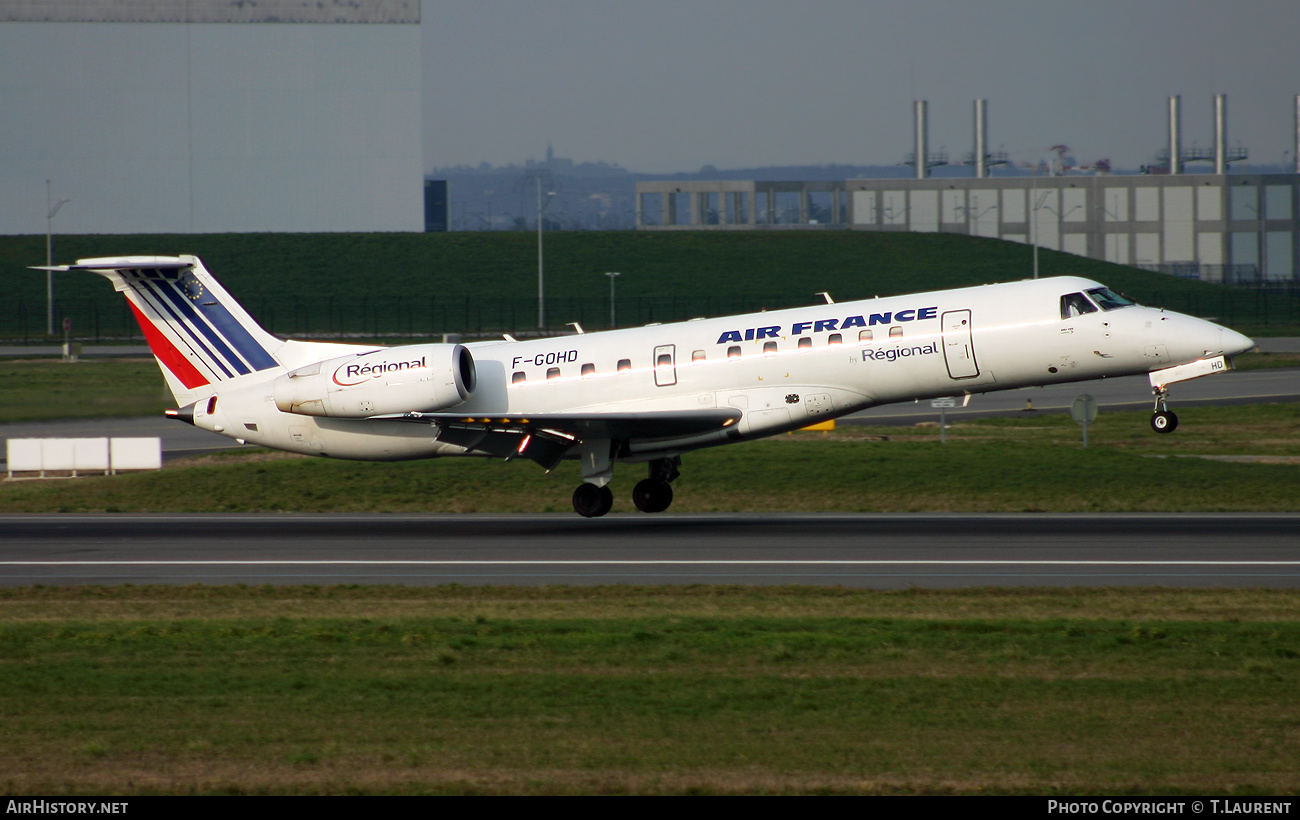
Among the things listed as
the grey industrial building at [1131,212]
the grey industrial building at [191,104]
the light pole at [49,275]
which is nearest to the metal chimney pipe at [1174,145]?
the grey industrial building at [1131,212]

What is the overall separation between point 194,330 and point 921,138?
116 m

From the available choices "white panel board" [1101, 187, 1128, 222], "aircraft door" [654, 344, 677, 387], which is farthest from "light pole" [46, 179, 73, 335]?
"white panel board" [1101, 187, 1128, 222]

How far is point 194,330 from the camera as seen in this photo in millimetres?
27797

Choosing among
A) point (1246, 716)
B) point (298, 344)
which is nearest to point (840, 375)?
point (298, 344)

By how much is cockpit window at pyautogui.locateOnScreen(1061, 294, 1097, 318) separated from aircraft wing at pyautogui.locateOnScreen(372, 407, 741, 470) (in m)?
6.39

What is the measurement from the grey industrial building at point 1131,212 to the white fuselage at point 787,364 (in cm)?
8427

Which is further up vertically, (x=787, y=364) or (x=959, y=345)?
(x=959, y=345)

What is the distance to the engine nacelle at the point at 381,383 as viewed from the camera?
26.0 meters

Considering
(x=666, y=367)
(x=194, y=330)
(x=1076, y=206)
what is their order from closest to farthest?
(x=666, y=367) < (x=194, y=330) < (x=1076, y=206)

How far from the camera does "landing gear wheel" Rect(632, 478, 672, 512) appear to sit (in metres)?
28.3

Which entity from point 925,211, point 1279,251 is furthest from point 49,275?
point 1279,251

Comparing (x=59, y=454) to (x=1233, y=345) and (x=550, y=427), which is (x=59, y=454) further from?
(x=1233, y=345)

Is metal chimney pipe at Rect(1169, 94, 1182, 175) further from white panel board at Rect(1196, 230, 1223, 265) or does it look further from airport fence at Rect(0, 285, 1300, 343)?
airport fence at Rect(0, 285, 1300, 343)
